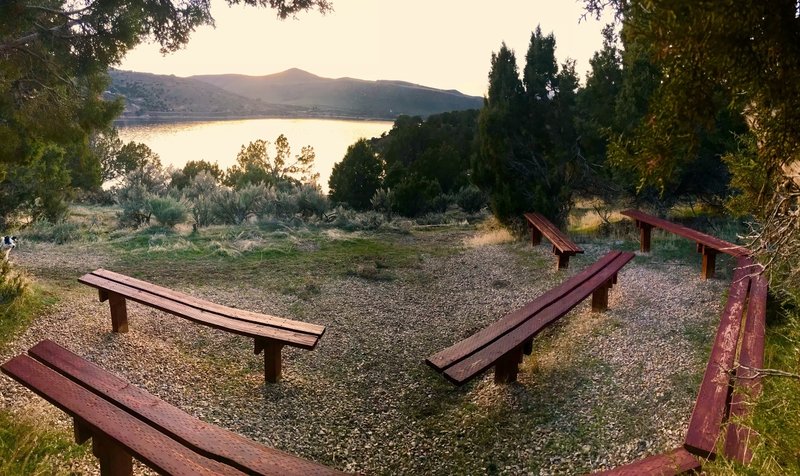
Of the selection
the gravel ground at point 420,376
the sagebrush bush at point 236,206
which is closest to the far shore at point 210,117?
the sagebrush bush at point 236,206

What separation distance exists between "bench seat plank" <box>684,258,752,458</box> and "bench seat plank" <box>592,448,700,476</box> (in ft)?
0.22

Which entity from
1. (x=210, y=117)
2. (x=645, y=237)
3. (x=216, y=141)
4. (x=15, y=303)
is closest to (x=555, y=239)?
(x=645, y=237)

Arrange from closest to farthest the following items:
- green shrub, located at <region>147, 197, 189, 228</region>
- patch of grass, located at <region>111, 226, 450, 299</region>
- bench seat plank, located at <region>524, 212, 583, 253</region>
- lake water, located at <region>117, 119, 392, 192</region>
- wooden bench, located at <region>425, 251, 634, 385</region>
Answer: wooden bench, located at <region>425, 251, 634, 385</region> < bench seat plank, located at <region>524, 212, 583, 253</region> < patch of grass, located at <region>111, 226, 450, 299</region> < green shrub, located at <region>147, 197, 189, 228</region> < lake water, located at <region>117, 119, 392, 192</region>

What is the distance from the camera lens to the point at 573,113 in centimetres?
918

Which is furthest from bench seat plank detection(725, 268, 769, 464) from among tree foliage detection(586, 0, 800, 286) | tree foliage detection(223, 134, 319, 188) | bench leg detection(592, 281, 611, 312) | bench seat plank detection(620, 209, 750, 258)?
tree foliage detection(223, 134, 319, 188)

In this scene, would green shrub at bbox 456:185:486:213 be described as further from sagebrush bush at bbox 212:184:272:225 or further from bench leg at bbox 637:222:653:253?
bench leg at bbox 637:222:653:253

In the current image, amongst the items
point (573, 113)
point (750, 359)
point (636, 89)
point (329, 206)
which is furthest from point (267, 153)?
point (750, 359)

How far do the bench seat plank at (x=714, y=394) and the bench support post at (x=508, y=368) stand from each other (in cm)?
122

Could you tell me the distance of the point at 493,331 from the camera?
3.96 meters

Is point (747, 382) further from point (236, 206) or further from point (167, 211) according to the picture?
point (236, 206)

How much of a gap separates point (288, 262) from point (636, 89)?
213 inches

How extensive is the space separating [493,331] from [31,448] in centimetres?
274

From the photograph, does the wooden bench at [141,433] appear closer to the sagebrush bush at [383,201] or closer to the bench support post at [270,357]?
the bench support post at [270,357]

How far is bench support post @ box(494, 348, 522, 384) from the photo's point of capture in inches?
153
